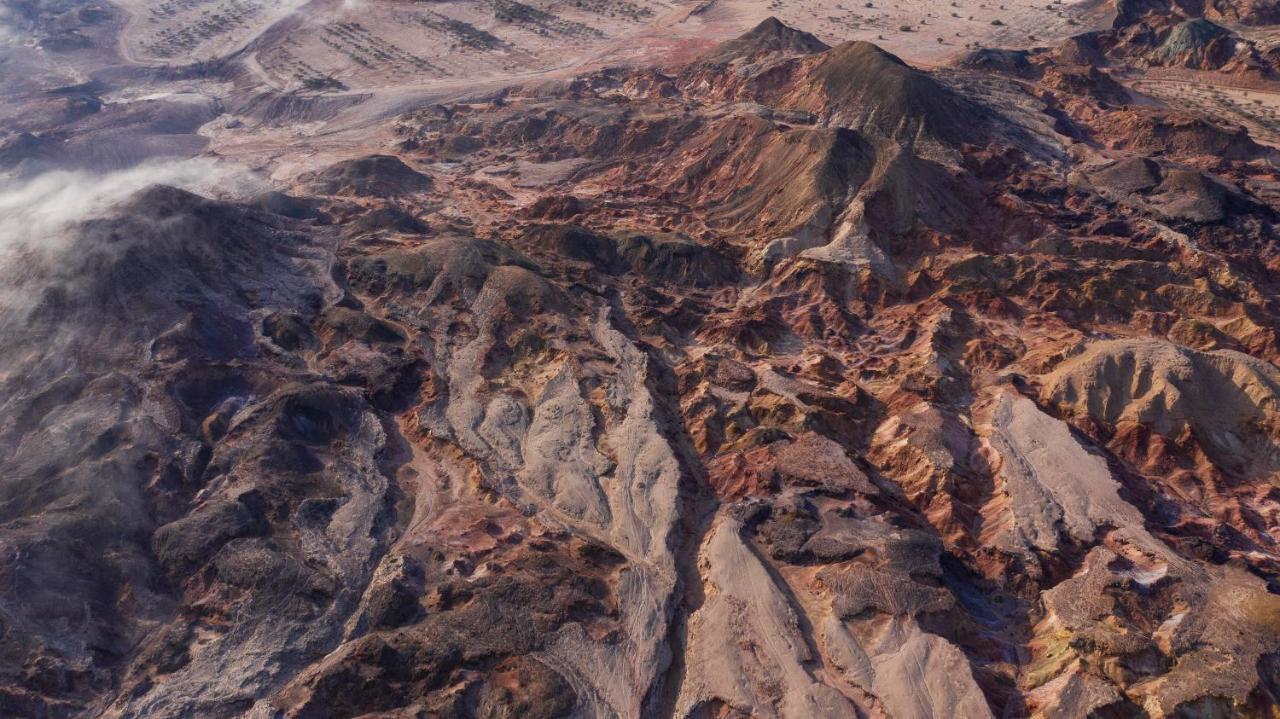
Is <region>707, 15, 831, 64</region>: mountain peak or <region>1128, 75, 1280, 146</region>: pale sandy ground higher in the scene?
<region>707, 15, 831, 64</region>: mountain peak

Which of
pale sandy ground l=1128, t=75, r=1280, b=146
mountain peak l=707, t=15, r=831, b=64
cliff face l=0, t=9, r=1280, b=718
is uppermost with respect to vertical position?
mountain peak l=707, t=15, r=831, b=64

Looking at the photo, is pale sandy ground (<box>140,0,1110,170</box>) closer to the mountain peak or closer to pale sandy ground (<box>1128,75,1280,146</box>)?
the mountain peak

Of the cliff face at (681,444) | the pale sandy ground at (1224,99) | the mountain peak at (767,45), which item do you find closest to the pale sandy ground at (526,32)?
the mountain peak at (767,45)

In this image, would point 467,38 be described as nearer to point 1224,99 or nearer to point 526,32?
point 526,32

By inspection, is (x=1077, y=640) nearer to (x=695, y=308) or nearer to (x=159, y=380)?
(x=695, y=308)

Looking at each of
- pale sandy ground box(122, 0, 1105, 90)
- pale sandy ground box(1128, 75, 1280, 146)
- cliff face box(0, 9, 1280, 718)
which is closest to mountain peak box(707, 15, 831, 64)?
pale sandy ground box(122, 0, 1105, 90)

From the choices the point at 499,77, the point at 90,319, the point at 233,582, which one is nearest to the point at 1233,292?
the point at 233,582

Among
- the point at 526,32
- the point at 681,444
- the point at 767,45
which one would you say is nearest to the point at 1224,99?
the point at 767,45

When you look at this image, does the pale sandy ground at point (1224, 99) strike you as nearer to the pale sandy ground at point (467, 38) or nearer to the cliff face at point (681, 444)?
the cliff face at point (681, 444)
